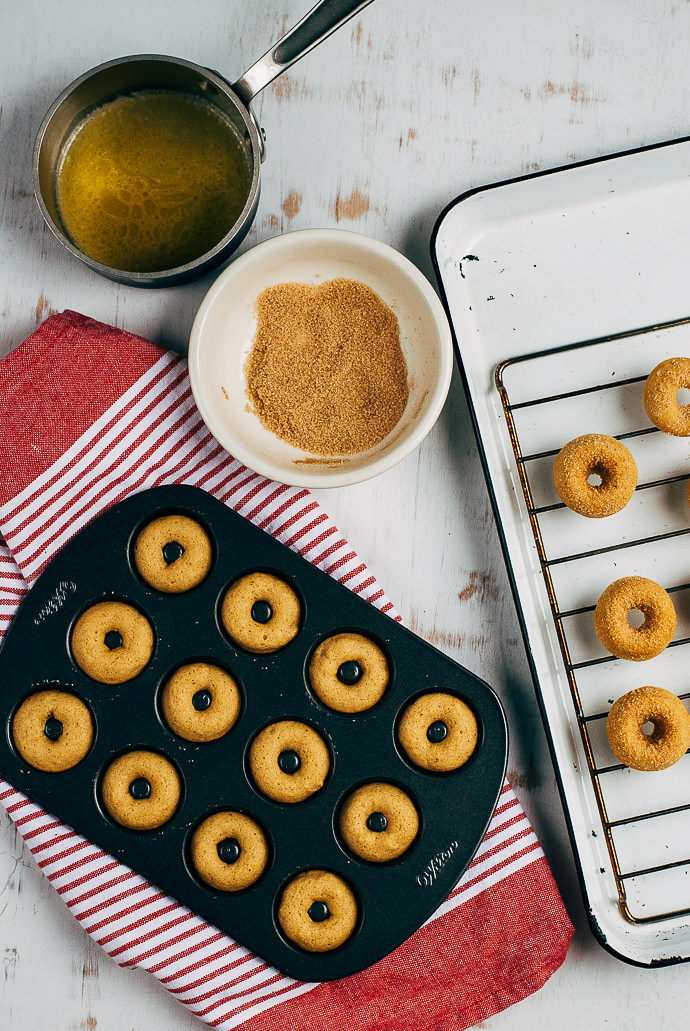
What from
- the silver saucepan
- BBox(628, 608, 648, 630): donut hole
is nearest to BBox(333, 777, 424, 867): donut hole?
BBox(628, 608, 648, 630): donut hole

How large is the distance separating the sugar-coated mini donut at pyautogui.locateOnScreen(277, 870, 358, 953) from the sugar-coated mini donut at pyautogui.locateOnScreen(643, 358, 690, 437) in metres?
0.83

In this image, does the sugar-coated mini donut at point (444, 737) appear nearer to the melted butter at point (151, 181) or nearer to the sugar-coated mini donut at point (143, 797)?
the sugar-coated mini donut at point (143, 797)

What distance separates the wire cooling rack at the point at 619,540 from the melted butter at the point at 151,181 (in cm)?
50

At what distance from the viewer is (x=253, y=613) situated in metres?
1.15

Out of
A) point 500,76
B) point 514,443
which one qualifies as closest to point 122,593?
point 514,443

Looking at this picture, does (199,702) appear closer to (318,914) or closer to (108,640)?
(108,640)

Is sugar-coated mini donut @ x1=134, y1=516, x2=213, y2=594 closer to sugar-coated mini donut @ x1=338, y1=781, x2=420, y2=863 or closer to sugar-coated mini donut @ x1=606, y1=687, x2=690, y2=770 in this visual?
sugar-coated mini donut @ x1=338, y1=781, x2=420, y2=863

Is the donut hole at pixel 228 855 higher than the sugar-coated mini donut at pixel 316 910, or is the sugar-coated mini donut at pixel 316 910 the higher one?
the donut hole at pixel 228 855

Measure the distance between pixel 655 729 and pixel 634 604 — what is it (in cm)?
19

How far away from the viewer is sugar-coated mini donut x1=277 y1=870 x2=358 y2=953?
112 centimetres

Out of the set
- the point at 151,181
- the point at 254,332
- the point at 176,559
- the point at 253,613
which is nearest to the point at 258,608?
the point at 253,613

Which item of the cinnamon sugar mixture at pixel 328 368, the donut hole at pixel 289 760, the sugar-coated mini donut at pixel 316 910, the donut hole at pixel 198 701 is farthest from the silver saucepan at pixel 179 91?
the sugar-coated mini donut at pixel 316 910

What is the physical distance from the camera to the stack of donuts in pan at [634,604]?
1.16 meters

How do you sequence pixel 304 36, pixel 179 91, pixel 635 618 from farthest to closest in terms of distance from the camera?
pixel 635 618
pixel 179 91
pixel 304 36
